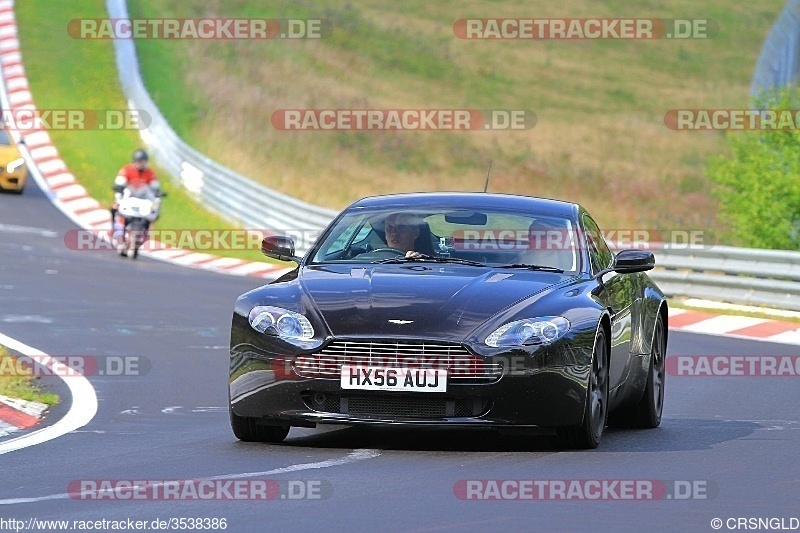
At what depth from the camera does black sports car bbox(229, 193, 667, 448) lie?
8938mm

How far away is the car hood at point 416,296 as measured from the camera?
8.99 m

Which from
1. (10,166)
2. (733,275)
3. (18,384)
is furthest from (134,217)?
(18,384)

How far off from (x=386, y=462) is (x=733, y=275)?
15.5 metres

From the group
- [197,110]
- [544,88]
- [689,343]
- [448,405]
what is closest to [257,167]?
[197,110]

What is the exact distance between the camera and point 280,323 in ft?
30.3

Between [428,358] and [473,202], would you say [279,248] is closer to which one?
[473,202]

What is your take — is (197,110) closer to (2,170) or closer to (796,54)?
(2,170)

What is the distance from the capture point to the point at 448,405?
9.00 m

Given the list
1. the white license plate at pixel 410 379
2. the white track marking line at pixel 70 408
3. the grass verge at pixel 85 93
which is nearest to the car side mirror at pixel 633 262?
the white license plate at pixel 410 379

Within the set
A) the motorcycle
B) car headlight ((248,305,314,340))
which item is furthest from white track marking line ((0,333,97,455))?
the motorcycle

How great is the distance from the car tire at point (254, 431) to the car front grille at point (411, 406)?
0.69 m

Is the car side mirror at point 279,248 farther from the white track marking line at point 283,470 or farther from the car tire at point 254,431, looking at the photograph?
the white track marking line at point 283,470

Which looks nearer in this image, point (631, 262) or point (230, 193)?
point (631, 262)

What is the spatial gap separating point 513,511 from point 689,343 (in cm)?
1046
